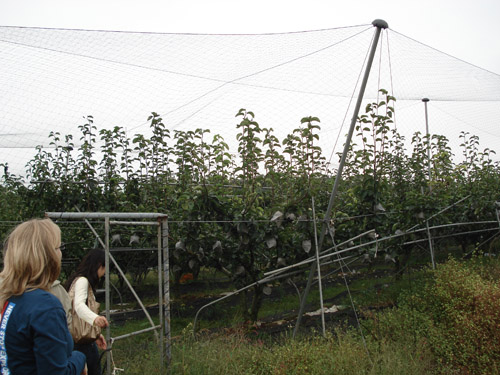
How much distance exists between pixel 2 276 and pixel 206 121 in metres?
3.74

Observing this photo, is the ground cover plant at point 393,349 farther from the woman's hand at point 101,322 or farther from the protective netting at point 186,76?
the protective netting at point 186,76

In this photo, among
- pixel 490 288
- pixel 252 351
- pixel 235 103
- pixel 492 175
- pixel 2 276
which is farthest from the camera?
pixel 492 175

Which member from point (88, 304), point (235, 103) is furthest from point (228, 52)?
point (88, 304)

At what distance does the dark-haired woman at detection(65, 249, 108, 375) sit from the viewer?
3033 millimetres

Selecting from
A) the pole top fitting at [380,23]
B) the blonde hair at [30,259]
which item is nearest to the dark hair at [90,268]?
the blonde hair at [30,259]

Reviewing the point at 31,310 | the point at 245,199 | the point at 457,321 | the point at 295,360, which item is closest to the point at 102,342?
the point at 295,360

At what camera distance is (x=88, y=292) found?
319 cm

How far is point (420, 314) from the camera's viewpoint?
4.62 m

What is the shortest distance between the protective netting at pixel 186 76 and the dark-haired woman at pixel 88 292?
221 cm

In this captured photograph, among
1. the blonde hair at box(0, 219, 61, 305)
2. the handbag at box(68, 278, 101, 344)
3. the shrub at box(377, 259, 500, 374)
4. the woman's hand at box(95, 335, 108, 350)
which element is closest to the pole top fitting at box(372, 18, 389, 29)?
the shrub at box(377, 259, 500, 374)

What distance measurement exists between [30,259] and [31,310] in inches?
8.3

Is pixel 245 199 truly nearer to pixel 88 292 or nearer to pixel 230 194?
pixel 230 194

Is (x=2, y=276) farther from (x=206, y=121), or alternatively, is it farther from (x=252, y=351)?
(x=206, y=121)

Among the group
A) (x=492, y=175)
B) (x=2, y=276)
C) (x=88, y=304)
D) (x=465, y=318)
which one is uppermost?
(x=492, y=175)
